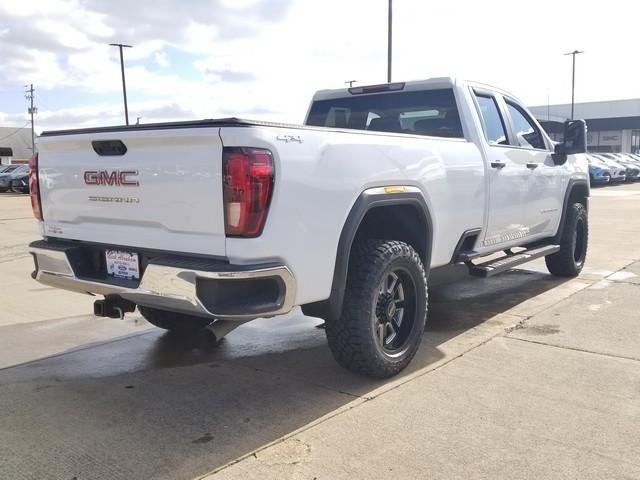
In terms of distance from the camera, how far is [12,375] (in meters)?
4.41

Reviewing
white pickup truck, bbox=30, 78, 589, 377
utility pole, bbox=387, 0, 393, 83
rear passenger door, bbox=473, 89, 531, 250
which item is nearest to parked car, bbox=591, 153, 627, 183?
utility pole, bbox=387, 0, 393, 83

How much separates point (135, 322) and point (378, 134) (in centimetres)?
312

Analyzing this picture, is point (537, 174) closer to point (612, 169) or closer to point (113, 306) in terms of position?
point (113, 306)

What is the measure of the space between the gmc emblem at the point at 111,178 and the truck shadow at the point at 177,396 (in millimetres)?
1338

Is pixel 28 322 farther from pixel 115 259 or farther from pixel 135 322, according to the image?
pixel 115 259

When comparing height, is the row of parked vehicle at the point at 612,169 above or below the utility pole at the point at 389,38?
below

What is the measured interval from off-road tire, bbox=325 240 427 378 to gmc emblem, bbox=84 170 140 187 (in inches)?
55.0

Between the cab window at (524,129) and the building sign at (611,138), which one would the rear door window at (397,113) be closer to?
the cab window at (524,129)

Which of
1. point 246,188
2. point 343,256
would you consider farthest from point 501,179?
point 246,188

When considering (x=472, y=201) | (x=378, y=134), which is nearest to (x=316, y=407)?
(x=378, y=134)

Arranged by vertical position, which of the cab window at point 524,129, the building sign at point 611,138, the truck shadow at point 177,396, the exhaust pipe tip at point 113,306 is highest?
the building sign at point 611,138

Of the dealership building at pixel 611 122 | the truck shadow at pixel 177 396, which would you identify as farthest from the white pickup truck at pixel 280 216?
the dealership building at pixel 611 122

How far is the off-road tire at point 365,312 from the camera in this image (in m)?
3.88

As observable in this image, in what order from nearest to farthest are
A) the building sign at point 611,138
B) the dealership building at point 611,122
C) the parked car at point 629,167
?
the parked car at point 629,167 < the dealership building at point 611,122 < the building sign at point 611,138
